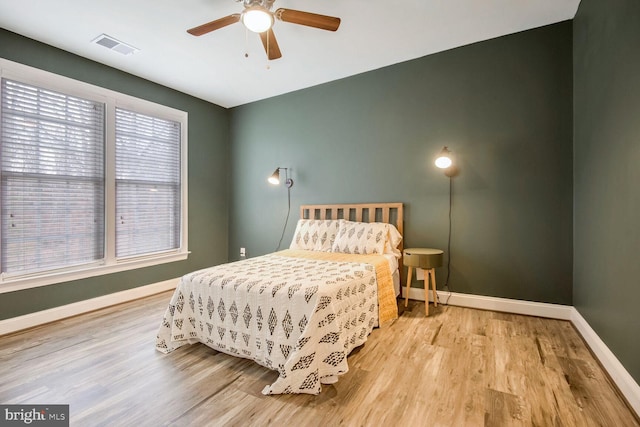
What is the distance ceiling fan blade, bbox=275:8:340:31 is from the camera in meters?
2.07

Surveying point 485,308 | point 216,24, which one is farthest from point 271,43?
point 485,308

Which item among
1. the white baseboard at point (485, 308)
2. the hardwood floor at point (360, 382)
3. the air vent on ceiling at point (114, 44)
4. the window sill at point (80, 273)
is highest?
the air vent on ceiling at point (114, 44)

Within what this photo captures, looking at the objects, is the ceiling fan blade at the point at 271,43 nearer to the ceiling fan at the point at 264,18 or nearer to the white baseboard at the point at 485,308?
the ceiling fan at the point at 264,18

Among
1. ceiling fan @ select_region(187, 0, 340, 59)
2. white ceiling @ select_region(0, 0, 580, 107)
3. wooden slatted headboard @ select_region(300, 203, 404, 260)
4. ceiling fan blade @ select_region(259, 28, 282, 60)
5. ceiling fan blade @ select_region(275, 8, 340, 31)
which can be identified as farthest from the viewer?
wooden slatted headboard @ select_region(300, 203, 404, 260)

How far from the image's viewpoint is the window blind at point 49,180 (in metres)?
2.71

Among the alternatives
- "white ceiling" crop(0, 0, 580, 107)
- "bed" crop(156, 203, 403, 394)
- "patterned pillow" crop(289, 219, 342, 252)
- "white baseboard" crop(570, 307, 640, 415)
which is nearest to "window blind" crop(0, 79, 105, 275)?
"white ceiling" crop(0, 0, 580, 107)

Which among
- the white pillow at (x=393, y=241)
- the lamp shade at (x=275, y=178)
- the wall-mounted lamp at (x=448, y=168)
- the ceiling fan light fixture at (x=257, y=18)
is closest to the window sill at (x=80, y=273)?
the lamp shade at (x=275, y=178)

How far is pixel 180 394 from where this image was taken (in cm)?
176

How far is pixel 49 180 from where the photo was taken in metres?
2.94

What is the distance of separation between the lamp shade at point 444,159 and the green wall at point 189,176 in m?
3.38

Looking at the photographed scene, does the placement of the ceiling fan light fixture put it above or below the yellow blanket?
above

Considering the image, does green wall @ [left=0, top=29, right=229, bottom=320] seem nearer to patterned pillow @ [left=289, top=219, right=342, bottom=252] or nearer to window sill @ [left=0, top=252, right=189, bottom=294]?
window sill @ [left=0, top=252, right=189, bottom=294]

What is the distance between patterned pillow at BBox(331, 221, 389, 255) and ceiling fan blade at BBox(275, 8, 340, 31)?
78.9 inches

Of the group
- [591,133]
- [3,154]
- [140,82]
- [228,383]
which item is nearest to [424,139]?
[591,133]
